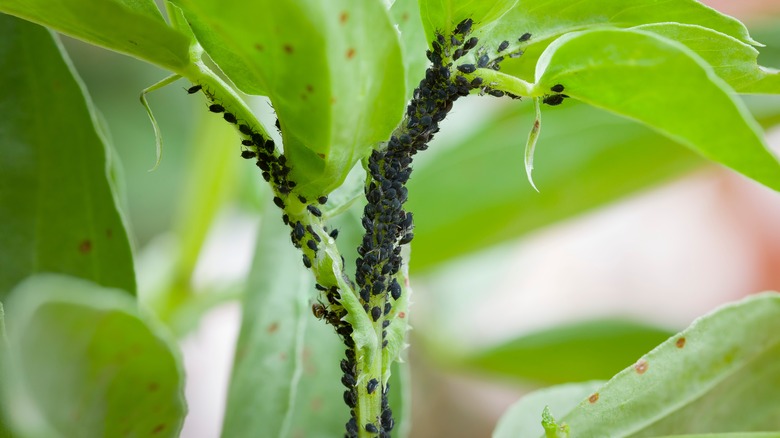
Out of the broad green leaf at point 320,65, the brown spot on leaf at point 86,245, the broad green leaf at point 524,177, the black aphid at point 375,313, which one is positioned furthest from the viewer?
the broad green leaf at point 524,177

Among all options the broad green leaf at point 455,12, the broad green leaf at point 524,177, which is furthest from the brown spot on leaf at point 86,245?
the broad green leaf at point 524,177

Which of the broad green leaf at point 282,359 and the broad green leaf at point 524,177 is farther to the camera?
the broad green leaf at point 524,177

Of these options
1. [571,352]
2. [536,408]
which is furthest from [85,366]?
[571,352]

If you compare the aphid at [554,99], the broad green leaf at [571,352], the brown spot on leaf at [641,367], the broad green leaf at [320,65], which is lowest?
the brown spot on leaf at [641,367]

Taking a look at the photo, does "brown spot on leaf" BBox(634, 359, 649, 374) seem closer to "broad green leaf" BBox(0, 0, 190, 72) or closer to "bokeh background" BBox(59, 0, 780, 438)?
"bokeh background" BBox(59, 0, 780, 438)

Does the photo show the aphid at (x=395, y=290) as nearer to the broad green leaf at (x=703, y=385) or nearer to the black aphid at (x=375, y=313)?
the black aphid at (x=375, y=313)

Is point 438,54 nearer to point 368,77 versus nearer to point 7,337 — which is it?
point 368,77

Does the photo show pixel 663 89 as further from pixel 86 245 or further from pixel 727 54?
pixel 86 245
